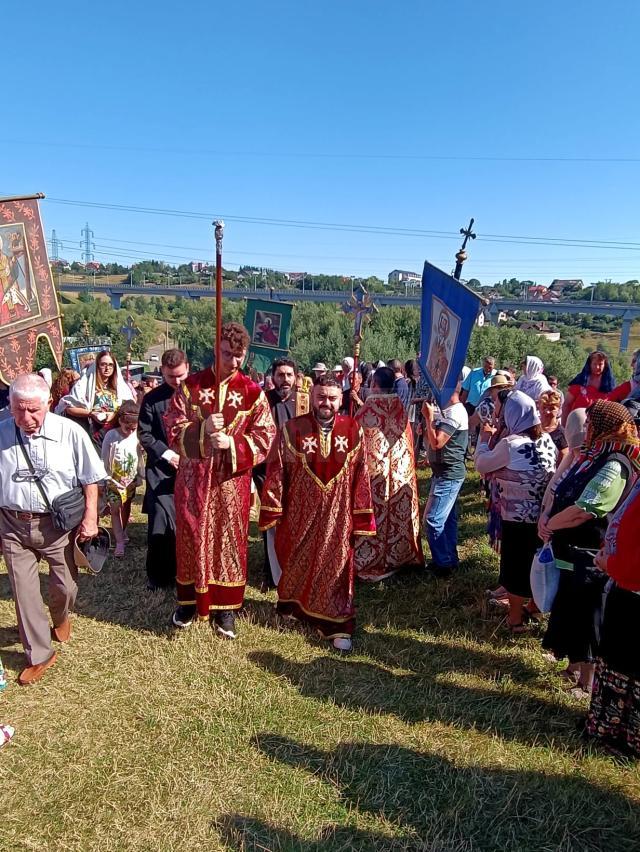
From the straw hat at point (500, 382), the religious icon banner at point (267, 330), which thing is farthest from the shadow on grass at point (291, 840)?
the religious icon banner at point (267, 330)

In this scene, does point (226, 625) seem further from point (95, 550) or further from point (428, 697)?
point (428, 697)

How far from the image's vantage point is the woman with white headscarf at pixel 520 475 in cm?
411

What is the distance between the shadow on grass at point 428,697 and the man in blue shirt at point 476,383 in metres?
6.81

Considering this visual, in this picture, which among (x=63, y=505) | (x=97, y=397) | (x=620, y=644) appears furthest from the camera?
(x=97, y=397)

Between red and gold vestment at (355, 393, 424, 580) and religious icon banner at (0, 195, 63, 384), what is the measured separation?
9.04 feet

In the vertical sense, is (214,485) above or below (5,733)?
above

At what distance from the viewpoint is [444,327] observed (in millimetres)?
4180

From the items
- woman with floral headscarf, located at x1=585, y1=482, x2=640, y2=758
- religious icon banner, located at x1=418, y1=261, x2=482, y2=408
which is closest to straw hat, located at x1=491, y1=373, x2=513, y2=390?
religious icon banner, located at x1=418, y1=261, x2=482, y2=408

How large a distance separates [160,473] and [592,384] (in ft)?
17.0

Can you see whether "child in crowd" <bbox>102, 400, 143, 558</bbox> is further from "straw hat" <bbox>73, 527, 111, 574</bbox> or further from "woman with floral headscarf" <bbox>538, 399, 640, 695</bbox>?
"woman with floral headscarf" <bbox>538, 399, 640, 695</bbox>

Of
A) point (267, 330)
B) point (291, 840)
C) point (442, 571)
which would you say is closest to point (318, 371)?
point (267, 330)

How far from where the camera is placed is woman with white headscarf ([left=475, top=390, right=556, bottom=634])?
13.5 ft

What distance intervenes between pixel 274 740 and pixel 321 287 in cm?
7694

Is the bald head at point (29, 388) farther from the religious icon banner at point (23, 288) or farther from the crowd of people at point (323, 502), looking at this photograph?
the religious icon banner at point (23, 288)
